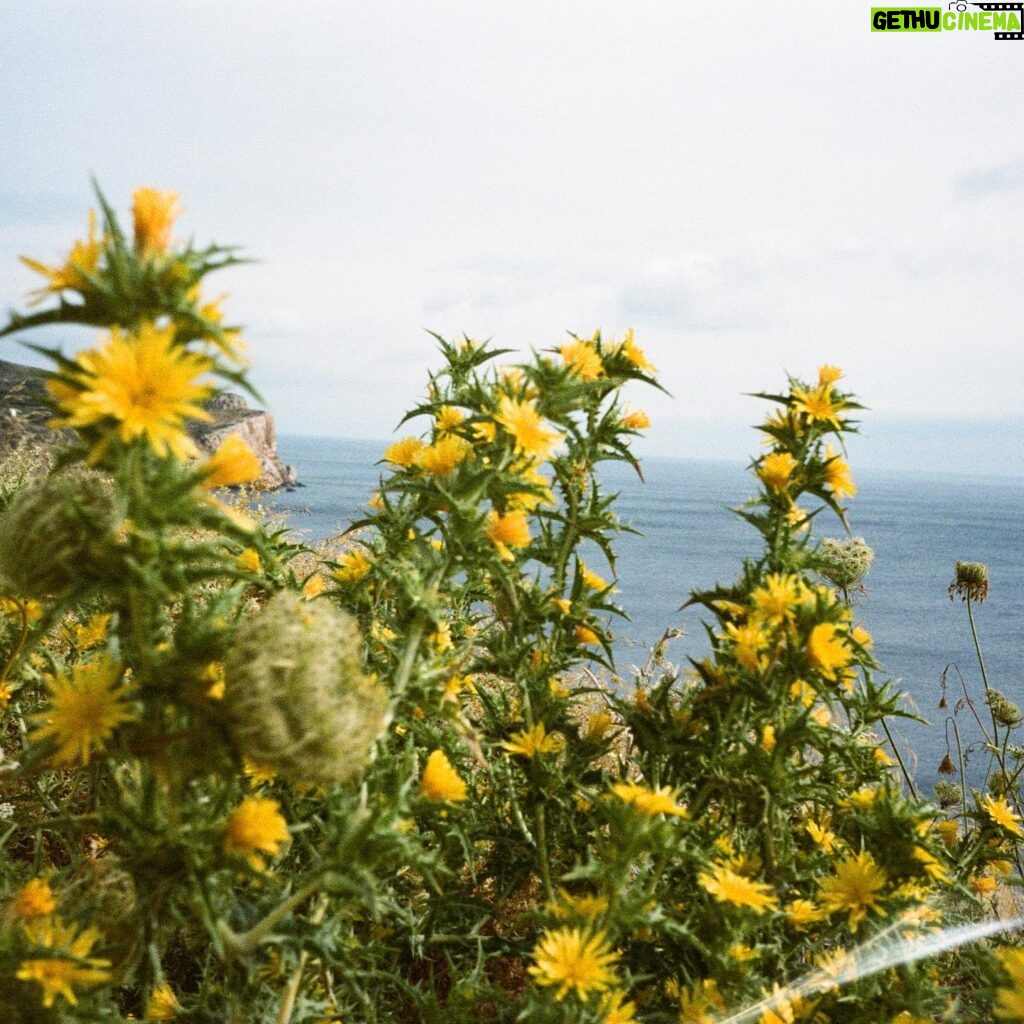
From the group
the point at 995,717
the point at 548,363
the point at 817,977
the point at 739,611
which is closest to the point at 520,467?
the point at 548,363

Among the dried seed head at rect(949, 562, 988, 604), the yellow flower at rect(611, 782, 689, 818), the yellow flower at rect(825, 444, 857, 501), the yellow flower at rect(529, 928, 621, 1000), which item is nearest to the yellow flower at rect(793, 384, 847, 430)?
the yellow flower at rect(825, 444, 857, 501)

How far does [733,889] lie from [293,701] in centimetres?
85

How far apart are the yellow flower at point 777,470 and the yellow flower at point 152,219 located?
1.16 metres

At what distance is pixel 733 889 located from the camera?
135 cm

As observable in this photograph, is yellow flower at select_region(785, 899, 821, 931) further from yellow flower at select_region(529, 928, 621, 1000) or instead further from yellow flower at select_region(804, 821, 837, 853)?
yellow flower at select_region(529, 928, 621, 1000)

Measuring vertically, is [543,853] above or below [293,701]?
below

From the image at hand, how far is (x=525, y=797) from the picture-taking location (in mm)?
1673

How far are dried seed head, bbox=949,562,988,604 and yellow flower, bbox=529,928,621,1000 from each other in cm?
311

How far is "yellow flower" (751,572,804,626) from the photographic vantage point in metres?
1.41

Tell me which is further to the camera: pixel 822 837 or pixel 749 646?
pixel 822 837

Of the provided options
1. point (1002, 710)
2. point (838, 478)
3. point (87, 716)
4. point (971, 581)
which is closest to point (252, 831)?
point (87, 716)

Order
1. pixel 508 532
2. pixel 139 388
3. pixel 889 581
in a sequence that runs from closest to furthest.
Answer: pixel 139 388 → pixel 508 532 → pixel 889 581

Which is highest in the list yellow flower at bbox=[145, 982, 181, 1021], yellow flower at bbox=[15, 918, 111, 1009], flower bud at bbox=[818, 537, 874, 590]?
flower bud at bbox=[818, 537, 874, 590]

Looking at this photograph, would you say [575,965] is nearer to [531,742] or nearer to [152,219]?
[531,742]
